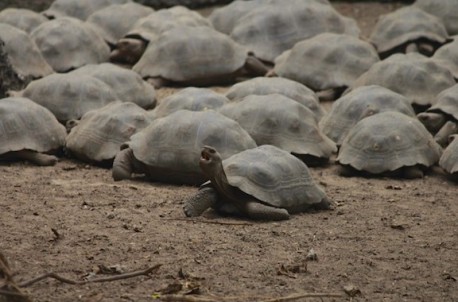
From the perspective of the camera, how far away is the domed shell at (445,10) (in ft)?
39.9

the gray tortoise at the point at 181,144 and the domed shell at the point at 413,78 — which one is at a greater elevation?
the gray tortoise at the point at 181,144

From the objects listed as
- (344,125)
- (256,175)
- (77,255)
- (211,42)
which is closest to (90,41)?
(211,42)

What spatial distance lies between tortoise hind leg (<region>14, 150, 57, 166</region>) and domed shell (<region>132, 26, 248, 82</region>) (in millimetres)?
2751

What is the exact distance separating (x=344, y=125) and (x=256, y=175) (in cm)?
212

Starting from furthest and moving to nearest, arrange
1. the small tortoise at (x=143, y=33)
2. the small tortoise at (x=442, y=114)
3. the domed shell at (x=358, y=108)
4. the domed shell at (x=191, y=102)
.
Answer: the small tortoise at (x=143, y=33) → the small tortoise at (x=442, y=114) → the domed shell at (x=358, y=108) → the domed shell at (x=191, y=102)

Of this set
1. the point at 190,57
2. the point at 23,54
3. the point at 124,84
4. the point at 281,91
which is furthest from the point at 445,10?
the point at 23,54

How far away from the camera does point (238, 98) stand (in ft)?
27.9

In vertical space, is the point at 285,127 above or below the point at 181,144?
below

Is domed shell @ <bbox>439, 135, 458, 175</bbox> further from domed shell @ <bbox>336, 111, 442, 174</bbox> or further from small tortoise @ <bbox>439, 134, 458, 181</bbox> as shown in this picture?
domed shell @ <bbox>336, 111, 442, 174</bbox>

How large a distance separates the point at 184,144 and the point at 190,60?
3400 millimetres

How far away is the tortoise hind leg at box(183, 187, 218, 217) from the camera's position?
6.09 meters

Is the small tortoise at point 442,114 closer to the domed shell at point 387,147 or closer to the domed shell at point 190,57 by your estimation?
the domed shell at point 387,147

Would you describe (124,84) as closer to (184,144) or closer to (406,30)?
(184,144)

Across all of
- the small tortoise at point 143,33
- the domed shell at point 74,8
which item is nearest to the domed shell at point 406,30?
the small tortoise at point 143,33
